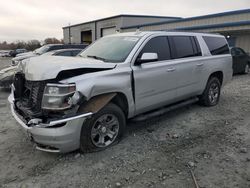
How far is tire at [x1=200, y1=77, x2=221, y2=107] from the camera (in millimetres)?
5715

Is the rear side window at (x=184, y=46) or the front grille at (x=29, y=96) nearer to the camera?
the front grille at (x=29, y=96)

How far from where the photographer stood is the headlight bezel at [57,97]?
293 centimetres

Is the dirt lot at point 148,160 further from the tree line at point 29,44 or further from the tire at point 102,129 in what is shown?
the tree line at point 29,44

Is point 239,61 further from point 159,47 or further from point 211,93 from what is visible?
point 159,47

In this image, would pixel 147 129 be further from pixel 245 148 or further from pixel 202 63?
pixel 202 63

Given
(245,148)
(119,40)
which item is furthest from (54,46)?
(245,148)

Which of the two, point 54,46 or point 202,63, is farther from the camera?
point 54,46

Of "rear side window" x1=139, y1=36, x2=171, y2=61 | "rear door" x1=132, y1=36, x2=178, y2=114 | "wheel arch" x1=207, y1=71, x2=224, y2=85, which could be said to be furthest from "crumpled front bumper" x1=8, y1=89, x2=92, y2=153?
"wheel arch" x1=207, y1=71, x2=224, y2=85

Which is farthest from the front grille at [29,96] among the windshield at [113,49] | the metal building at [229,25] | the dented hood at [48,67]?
the metal building at [229,25]

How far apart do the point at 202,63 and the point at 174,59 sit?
108 centimetres

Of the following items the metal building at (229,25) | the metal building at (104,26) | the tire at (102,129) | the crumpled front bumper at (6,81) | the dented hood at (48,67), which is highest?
the metal building at (104,26)

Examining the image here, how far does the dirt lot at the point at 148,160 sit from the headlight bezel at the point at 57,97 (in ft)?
2.96

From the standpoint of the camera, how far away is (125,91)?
363 cm

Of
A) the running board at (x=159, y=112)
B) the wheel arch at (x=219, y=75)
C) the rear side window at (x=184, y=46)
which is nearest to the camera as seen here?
the running board at (x=159, y=112)
